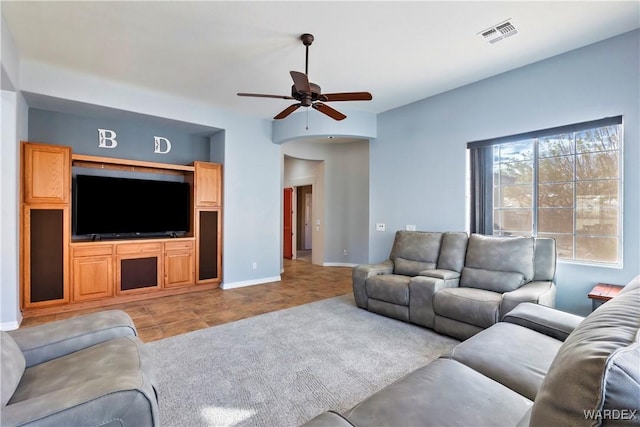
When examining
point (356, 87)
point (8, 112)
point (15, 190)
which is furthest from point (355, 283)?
point (8, 112)

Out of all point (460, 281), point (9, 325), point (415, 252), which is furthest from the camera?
point (415, 252)

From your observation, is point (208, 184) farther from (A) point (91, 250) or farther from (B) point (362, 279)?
(B) point (362, 279)

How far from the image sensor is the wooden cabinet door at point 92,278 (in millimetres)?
3990

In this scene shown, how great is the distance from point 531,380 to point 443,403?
1.73 ft

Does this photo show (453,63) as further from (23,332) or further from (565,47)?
(23,332)

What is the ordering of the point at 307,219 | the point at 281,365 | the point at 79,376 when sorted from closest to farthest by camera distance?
the point at 79,376
the point at 281,365
the point at 307,219

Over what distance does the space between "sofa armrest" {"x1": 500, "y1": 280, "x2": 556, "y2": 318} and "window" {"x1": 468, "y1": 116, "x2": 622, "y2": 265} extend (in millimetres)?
814

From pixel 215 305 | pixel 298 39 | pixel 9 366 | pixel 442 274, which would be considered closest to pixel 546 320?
pixel 442 274

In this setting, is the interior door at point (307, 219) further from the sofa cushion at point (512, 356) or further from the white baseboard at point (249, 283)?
the sofa cushion at point (512, 356)

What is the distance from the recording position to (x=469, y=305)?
2.87m

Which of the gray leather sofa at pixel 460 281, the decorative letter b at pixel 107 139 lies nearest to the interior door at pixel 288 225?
the decorative letter b at pixel 107 139

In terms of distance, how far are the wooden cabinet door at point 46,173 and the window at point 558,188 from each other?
5361 millimetres

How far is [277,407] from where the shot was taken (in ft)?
6.41

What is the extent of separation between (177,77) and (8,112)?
180 centimetres
